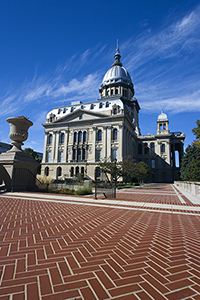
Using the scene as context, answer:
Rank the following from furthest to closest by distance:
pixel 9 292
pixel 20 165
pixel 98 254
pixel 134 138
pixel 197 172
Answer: pixel 134 138 → pixel 197 172 → pixel 20 165 → pixel 98 254 → pixel 9 292

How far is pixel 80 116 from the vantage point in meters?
48.0

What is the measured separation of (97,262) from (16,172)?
12.5 meters

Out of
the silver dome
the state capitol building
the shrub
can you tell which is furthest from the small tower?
the shrub

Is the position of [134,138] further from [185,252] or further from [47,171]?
[185,252]

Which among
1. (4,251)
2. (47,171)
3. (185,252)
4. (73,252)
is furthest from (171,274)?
(47,171)

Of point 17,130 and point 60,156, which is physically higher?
point 60,156

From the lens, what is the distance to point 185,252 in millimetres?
3326

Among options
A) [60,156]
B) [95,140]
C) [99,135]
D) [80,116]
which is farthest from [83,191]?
[80,116]

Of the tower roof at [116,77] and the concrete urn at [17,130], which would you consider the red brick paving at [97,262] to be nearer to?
the concrete urn at [17,130]

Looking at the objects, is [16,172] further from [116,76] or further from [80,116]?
[116,76]

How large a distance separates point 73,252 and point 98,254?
44 centimetres

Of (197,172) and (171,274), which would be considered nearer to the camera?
(171,274)

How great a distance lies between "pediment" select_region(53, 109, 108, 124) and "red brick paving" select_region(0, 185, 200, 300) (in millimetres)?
41587

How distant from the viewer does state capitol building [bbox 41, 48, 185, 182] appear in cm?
4384
